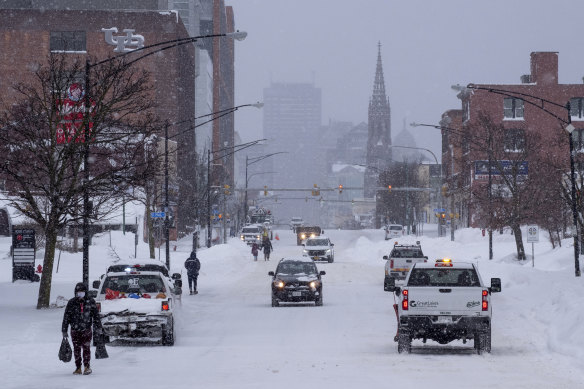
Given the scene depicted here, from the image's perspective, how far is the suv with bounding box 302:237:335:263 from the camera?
2699 inches

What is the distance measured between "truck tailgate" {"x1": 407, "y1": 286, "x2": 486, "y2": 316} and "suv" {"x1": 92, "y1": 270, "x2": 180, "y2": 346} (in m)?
4.95

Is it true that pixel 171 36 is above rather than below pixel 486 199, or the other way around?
above

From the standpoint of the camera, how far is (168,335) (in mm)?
20906

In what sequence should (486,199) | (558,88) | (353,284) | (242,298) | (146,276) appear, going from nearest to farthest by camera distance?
1. (146,276)
2. (242,298)
3. (353,284)
4. (486,199)
5. (558,88)

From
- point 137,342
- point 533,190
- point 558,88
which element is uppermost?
point 558,88

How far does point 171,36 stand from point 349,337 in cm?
9475

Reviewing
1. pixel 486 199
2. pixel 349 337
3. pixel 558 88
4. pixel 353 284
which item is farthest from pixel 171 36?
pixel 349 337

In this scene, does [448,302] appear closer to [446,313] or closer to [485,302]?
[446,313]

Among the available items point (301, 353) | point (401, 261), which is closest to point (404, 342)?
point (301, 353)

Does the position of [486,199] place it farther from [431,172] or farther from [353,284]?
[431,172]

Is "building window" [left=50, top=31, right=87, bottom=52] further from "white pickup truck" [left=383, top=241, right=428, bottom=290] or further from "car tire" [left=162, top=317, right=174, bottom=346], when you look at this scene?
"car tire" [left=162, top=317, right=174, bottom=346]

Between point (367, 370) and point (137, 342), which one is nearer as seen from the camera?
point (367, 370)

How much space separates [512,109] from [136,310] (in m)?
88.1

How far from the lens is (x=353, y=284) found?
45594mm
